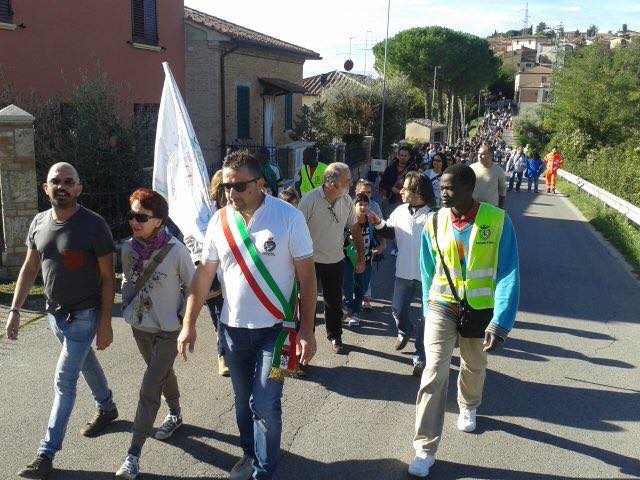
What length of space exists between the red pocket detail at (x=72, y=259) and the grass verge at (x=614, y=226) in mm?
8745

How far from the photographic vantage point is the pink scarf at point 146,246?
12.6 ft

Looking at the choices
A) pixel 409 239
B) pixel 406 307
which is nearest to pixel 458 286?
pixel 409 239

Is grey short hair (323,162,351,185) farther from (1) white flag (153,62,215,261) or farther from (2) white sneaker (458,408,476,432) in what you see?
(2) white sneaker (458,408,476,432)

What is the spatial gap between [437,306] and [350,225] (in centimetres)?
189

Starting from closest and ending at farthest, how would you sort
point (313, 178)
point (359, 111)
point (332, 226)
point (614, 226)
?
point (332, 226) < point (313, 178) < point (614, 226) < point (359, 111)

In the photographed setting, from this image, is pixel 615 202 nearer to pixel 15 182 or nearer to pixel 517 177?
pixel 517 177

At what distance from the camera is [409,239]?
5504mm

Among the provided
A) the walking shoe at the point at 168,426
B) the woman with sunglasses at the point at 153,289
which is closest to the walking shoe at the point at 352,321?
the walking shoe at the point at 168,426

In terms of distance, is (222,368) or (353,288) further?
(353,288)

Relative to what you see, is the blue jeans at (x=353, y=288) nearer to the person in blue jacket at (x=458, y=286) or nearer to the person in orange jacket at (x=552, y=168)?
the person in blue jacket at (x=458, y=286)

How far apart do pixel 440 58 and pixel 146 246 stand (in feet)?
165

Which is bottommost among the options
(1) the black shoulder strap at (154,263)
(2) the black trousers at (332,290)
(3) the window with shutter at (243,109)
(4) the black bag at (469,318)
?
(2) the black trousers at (332,290)

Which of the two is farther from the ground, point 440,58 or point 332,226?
point 440,58

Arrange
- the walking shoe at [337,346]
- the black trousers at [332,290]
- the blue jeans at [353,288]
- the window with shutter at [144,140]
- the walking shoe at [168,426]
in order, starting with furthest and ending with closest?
the window with shutter at [144,140] → the blue jeans at [353,288] → the walking shoe at [337,346] → the black trousers at [332,290] → the walking shoe at [168,426]
